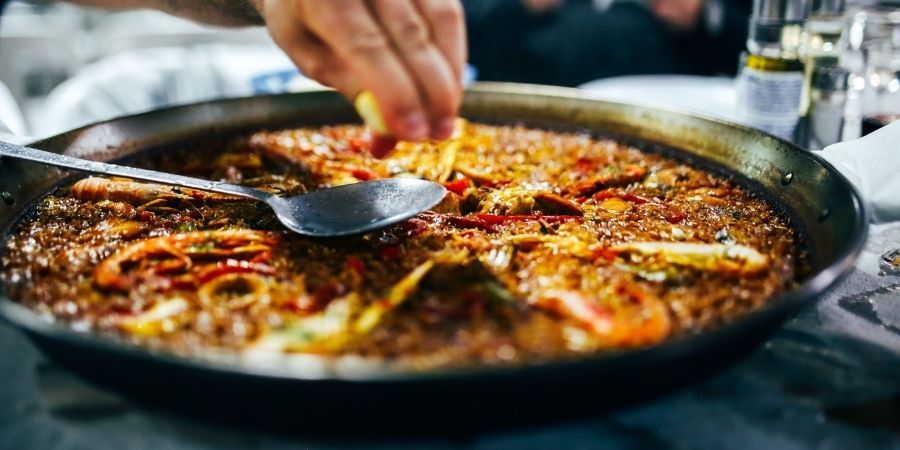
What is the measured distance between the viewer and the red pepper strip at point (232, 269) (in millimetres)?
1541

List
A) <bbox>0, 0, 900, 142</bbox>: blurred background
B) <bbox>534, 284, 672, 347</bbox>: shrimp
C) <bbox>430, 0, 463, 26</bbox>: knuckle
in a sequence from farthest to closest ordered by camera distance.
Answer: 1. <bbox>0, 0, 900, 142</bbox>: blurred background
2. <bbox>430, 0, 463, 26</bbox>: knuckle
3. <bbox>534, 284, 672, 347</bbox>: shrimp

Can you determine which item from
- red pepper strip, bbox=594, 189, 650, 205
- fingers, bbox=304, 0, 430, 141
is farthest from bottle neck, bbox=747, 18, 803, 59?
fingers, bbox=304, 0, 430, 141

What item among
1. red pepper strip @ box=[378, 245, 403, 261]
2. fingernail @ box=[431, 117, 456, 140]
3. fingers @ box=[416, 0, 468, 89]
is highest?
fingers @ box=[416, 0, 468, 89]

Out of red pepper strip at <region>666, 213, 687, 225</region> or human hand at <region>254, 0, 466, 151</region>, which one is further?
red pepper strip at <region>666, 213, 687, 225</region>

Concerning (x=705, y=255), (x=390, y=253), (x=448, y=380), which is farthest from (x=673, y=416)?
(x=390, y=253)

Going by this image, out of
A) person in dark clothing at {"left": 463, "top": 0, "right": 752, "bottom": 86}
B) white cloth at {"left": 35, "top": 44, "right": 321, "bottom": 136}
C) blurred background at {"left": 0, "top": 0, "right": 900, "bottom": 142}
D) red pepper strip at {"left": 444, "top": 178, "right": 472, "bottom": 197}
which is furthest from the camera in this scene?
person in dark clothing at {"left": 463, "top": 0, "right": 752, "bottom": 86}

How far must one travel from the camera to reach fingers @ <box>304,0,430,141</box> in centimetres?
145

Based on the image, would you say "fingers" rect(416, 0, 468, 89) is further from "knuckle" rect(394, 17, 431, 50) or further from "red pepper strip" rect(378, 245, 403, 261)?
"red pepper strip" rect(378, 245, 403, 261)

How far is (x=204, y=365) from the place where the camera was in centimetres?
104

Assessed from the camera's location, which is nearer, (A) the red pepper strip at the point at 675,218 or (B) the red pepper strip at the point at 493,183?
(A) the red pepper strip at the point at 675,218

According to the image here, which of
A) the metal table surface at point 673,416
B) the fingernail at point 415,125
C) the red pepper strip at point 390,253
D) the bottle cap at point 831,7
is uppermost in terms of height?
the fingernail at point 415,125

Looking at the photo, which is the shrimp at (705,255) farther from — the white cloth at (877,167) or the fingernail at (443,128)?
the white cloth at (877,167)

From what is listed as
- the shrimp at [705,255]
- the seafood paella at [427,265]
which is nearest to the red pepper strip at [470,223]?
the seafood paella at [427,265]

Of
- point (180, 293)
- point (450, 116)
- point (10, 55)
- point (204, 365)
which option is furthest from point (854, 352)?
point (10, 55)
